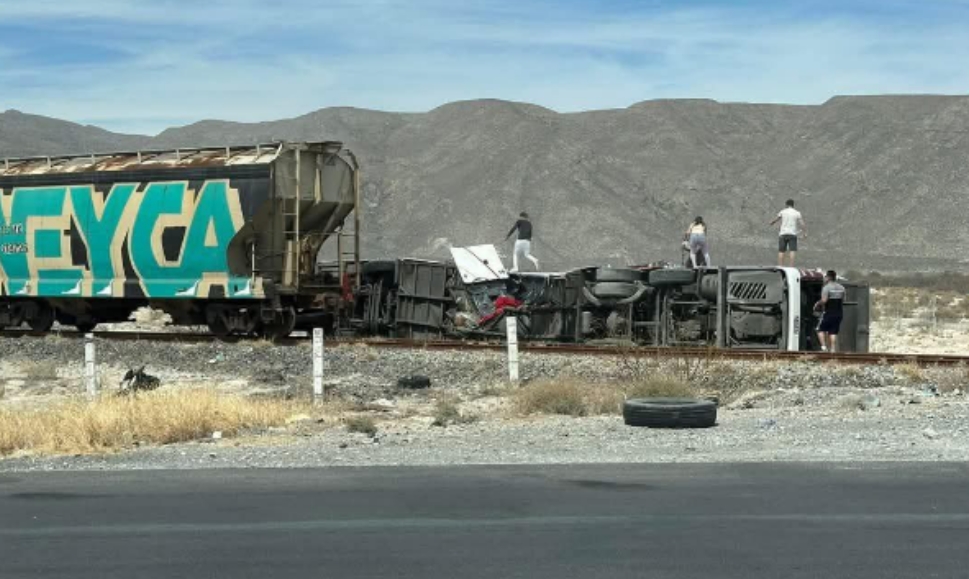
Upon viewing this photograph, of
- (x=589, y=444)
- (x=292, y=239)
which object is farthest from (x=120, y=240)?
(x=589, y=444)

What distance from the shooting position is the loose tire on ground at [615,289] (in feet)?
81.3

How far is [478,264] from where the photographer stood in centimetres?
2681

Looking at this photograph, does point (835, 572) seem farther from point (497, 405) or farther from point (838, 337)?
point (838, 337)

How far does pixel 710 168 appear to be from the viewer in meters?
94.3

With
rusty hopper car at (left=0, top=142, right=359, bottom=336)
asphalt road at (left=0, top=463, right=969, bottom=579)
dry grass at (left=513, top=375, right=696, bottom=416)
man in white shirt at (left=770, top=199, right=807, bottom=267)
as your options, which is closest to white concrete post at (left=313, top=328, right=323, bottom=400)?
dry grass at (left=513, top=375, right=696, bottom=416)

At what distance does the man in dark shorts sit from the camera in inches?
901

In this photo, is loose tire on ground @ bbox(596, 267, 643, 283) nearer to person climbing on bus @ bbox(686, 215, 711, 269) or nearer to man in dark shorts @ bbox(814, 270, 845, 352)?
person climbing on bus @ bbox(686, 215, 711, 269)

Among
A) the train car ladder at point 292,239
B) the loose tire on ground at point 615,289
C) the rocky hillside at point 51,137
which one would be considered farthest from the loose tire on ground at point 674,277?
the rocky hillside at point 51,137

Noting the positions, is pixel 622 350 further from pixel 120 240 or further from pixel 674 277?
pixel 120 240

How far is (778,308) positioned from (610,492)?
13.8 meters

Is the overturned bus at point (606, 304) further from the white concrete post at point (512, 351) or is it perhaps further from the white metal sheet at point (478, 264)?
the white concrete post at point (512, 351)

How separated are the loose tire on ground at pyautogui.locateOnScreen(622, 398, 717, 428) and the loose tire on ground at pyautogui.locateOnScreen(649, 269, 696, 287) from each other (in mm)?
9408

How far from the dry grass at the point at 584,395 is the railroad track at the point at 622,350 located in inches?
95.5

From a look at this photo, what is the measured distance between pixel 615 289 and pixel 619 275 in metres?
0.27
